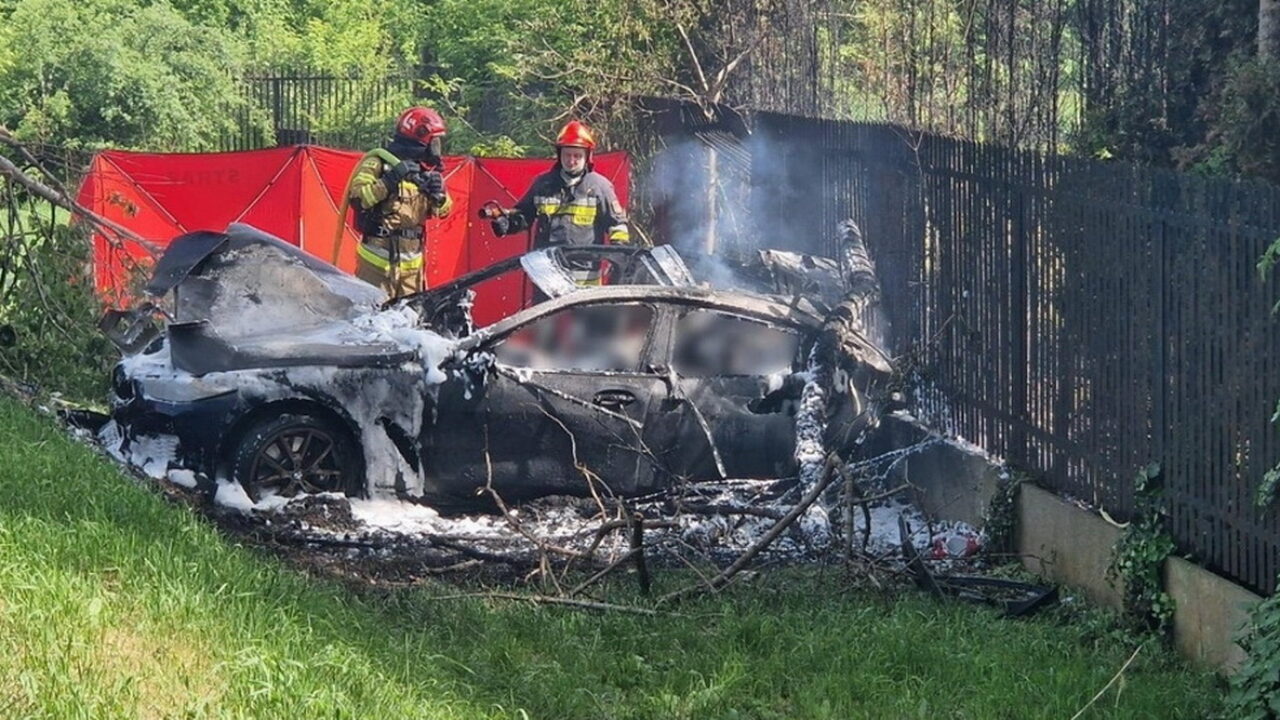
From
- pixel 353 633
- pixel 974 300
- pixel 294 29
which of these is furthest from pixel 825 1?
pixel 294 29

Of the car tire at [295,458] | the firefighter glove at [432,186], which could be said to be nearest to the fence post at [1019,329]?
the car tire at [295,458]

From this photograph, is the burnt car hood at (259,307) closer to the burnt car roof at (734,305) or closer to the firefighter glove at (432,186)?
the burnt car roof at (734,305)

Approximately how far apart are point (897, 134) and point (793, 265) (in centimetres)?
120

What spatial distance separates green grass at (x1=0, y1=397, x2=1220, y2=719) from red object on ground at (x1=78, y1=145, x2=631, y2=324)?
7.36 metres

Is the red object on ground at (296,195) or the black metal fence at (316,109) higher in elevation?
the black metal fence at (316,109)

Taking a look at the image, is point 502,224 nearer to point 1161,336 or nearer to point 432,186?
point 432,186

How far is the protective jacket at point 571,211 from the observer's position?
13.1 m

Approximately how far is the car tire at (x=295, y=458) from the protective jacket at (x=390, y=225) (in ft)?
12.0

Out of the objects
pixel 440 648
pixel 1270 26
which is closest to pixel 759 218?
pixel 1270 26

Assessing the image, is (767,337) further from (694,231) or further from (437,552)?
(694,231)

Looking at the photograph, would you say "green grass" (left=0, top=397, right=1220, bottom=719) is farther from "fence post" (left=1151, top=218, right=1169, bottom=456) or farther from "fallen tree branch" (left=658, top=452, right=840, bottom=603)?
"fence post" (left=1151, top=218, right=1169, bottom=456)

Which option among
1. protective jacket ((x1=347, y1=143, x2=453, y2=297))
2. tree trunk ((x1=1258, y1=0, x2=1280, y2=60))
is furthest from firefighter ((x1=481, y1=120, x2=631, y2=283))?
tree trunk ((x1=1258, y1=0, x2=1280, y2=60))

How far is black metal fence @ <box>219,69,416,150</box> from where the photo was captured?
26.4 meters

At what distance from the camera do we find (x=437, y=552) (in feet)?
28.7
